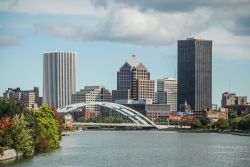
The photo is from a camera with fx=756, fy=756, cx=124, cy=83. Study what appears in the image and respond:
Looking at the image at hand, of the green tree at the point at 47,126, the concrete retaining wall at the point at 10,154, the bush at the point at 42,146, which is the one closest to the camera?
the concrete retaining wall at the point at 10,154

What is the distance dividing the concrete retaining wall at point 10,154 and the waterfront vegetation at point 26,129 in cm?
33

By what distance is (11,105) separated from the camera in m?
71.1

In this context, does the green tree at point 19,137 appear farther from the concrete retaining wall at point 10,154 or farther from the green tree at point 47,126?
the green tree at point 47,126

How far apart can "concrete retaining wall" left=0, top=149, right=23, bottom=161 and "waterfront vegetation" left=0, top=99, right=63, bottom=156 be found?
33cm

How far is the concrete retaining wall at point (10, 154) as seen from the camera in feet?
182

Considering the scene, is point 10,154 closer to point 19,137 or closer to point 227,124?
point 19,137

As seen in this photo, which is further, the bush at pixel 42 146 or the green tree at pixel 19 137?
the bush at pixel 42 146

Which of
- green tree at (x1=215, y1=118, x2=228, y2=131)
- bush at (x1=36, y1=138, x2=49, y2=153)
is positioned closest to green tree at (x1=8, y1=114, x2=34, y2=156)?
bush at (x1=36, y1=138, x2=49, y2=153)

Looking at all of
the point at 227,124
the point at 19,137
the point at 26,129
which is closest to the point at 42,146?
the point at 26,129

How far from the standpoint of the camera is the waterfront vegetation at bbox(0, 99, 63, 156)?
59938 millimetres

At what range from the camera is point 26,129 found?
6191cm

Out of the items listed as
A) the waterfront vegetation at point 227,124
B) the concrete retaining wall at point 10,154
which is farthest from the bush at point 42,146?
the waterfront vegetation at point 227,124

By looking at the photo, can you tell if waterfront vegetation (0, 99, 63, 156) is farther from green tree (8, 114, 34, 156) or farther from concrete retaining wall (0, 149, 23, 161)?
concrete retaining wall (0, 149, 23, 161)

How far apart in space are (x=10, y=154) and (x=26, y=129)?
185 inches
